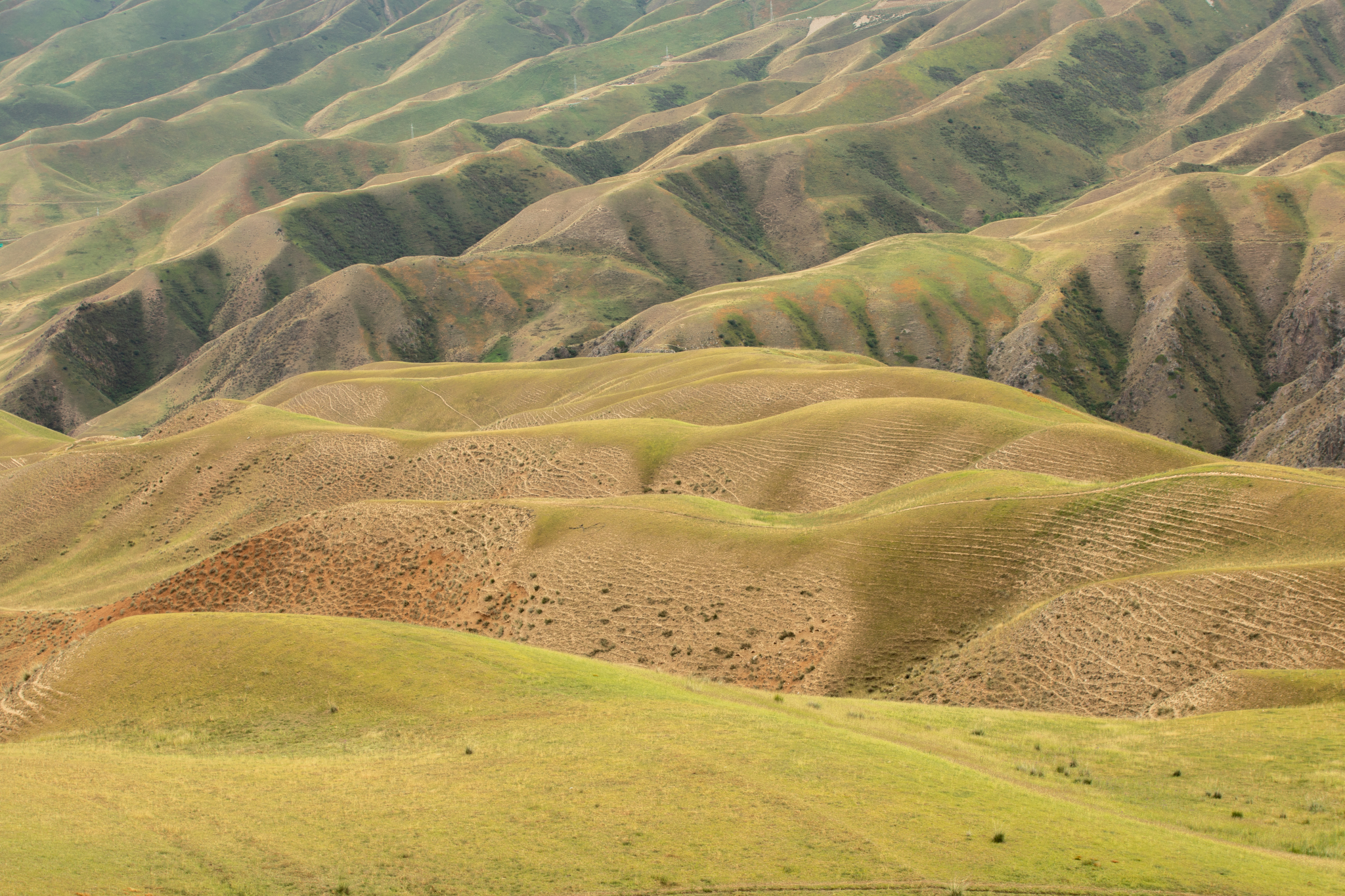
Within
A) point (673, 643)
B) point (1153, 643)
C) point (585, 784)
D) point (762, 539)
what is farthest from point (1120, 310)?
point (585, 784)

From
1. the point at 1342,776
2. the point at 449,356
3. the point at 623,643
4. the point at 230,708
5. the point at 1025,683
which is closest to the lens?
the point at 1342,776

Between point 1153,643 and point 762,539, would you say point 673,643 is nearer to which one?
point 762,539

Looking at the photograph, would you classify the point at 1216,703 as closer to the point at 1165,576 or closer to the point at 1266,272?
the point at 1165,576

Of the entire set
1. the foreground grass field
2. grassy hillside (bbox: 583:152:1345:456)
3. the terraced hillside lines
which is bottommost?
grassy hillside (bbox: 583:152:1345:456)

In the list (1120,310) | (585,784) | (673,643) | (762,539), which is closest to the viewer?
(585,784)

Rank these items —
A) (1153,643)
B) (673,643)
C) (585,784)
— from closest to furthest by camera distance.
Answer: (585,784) → (1153,643) → (673,643)

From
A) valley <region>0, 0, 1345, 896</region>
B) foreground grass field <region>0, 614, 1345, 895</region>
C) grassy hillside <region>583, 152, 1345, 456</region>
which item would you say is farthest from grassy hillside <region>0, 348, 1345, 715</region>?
grassy hillside <region>583, 152, 1345, 456</region>

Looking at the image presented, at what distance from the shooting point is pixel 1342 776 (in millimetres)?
19391

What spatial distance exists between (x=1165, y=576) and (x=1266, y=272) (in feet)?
407

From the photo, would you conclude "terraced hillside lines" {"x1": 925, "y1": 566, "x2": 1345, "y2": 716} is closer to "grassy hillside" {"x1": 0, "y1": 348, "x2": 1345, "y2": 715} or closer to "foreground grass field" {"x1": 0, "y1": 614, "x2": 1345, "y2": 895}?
"grassy hillside" {"x1": 0, "y1": 348, "x2": 1345, "y2": 715}

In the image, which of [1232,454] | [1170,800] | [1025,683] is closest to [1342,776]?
[1170,800]

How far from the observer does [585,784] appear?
18250 millimetres

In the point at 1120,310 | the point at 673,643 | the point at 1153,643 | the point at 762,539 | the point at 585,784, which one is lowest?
the point at 1120,310

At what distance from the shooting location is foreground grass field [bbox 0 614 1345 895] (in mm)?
14281
